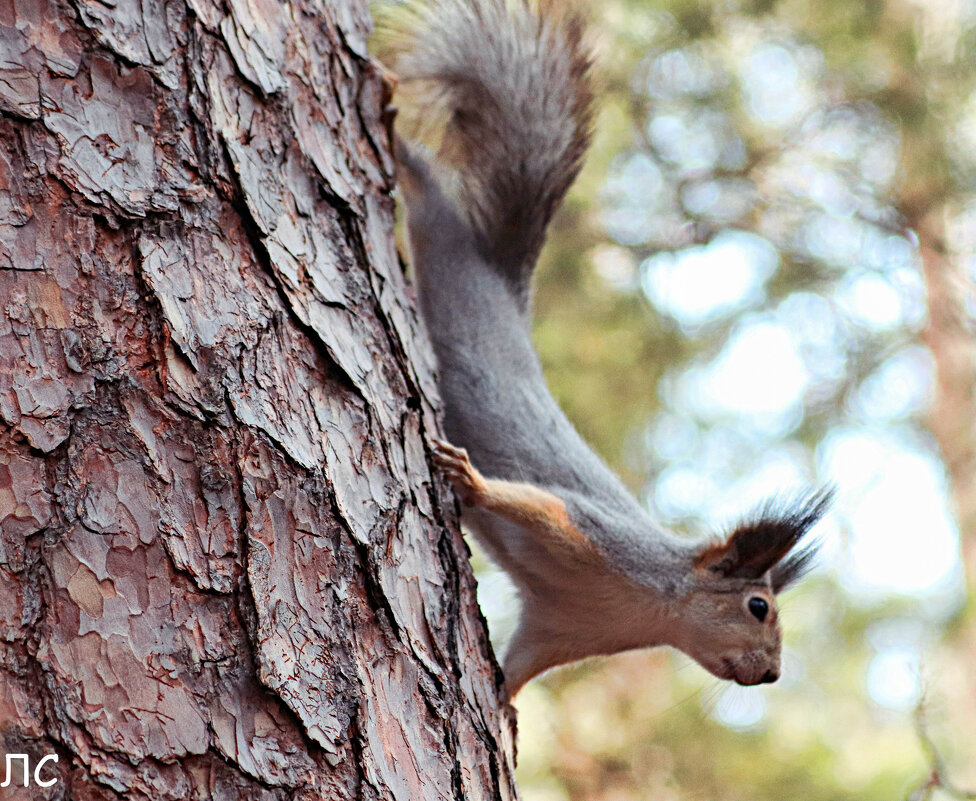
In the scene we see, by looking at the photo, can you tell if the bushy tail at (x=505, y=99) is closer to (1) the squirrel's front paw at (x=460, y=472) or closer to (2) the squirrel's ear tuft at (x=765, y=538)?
(1) the squirrel's front paw at (x=460, y=472)

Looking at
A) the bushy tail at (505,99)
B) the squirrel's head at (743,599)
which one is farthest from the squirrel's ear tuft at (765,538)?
the bushy tail at (505,99)

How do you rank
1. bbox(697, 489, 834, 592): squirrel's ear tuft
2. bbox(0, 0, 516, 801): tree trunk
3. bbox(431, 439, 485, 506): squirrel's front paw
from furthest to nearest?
bbox(697, 489, 834, 592): squirrel's ear tuft < bbox(431, 439, 485, 506): squirrel's front paw < bbox(0, 0, 516, 801): tree trunk

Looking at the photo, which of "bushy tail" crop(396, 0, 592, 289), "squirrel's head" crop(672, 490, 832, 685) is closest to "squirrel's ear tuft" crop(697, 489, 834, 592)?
"squirrel's head" crop(672, 490, 832, 685)

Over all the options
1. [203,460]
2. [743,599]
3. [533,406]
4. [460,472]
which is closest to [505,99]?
[533,406]

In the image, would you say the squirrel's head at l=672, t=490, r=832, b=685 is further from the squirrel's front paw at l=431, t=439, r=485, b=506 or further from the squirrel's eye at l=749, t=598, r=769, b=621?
the squirrel's front paw at l=431, t=439, r=485, b=506

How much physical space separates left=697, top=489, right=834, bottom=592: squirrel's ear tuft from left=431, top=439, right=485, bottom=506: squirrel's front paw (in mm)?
691

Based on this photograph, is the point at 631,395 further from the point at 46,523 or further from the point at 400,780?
the point at 46,523

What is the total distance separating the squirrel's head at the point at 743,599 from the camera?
90.4 inches

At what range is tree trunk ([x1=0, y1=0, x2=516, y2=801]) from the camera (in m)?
1.07

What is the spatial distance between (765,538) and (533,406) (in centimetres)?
65

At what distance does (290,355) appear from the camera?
4.49ft

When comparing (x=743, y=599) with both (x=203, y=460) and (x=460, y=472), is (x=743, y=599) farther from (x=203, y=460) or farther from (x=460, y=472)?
(x=203, y=460)

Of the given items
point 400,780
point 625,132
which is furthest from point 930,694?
point 625,132

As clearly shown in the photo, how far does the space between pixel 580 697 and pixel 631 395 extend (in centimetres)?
107
